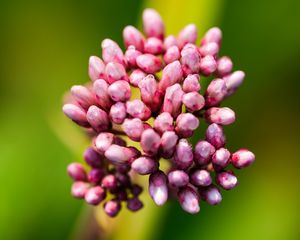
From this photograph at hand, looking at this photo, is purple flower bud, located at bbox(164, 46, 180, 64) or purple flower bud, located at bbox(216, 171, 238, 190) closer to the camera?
purple flower bud, located at bbox(216, 171, 238, 190)

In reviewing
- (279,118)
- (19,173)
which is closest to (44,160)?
(19,173)

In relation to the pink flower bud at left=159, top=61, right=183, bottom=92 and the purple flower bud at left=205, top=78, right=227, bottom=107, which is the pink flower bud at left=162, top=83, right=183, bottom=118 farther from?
the purple flower bud at left=205, top=78, right=227, bottom=107

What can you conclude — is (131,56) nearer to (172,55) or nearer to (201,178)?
(172,55)

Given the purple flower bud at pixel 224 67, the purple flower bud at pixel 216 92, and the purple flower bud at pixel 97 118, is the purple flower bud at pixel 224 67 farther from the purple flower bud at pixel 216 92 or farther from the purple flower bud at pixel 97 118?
the purple flower bud at pixel 97 118

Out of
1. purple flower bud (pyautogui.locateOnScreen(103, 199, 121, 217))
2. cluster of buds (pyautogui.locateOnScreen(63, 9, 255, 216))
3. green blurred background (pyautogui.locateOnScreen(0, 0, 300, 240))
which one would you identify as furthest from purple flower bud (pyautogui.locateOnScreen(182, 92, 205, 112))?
green blurred background (pyautogui.locateOnScreen(0, 0, 300, 240))

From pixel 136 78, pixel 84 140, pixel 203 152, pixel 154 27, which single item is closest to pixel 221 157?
pixel 203 152

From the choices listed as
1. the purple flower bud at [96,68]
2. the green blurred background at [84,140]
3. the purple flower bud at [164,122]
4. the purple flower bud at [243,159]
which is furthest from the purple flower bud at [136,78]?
the green blurred background at [84,140]

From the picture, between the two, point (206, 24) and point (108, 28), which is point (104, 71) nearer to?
point (206, 24)
